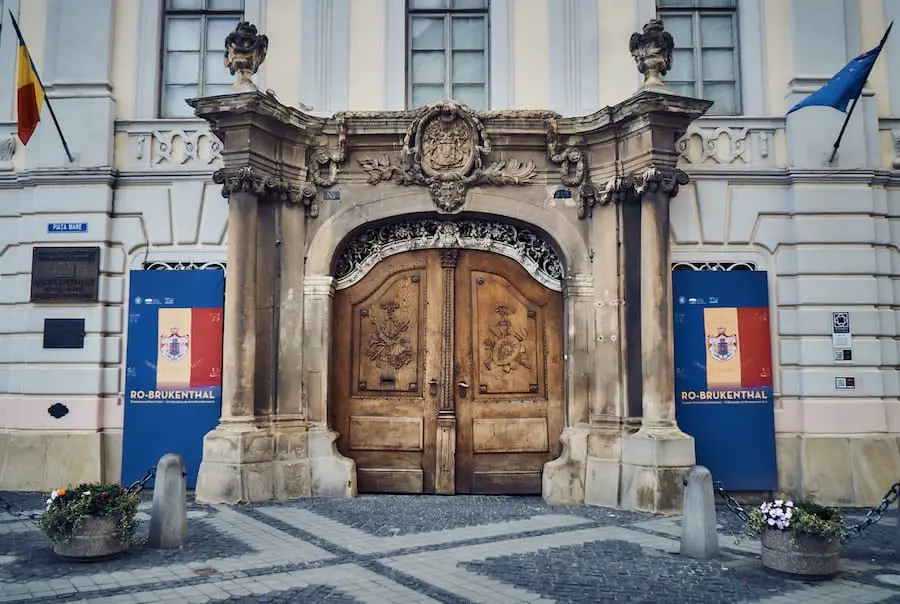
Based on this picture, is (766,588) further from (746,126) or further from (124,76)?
(124,76)

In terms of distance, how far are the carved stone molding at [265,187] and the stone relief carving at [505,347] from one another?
9.43 feet


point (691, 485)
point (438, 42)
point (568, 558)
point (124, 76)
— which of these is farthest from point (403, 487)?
point (124, 76)

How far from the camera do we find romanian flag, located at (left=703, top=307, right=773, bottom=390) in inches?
397

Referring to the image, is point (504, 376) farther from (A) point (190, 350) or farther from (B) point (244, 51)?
(B) point (244, 51)

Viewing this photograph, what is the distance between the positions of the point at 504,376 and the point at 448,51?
4633 mm

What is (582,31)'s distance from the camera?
413 inches

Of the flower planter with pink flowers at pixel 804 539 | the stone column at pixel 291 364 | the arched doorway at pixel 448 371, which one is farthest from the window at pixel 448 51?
the flower planter with pink flowers at pixel 804 539

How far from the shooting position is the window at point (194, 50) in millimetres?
10953

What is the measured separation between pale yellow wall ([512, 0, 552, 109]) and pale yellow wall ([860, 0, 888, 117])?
14.4ft

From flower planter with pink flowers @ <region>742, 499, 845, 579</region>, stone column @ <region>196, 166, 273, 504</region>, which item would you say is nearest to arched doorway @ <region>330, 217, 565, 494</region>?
stone column @ <region>196, 166, 273, 504</region>

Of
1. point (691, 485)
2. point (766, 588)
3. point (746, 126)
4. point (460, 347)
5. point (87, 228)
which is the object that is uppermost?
point (746, 126)

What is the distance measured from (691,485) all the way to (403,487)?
439 cm

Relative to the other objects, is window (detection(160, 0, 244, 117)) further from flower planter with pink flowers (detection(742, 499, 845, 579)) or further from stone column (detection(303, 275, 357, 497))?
flower planter with pink flowers (detection(742, 499, 845, 579))

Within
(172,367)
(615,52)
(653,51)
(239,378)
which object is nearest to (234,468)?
(239,378)
